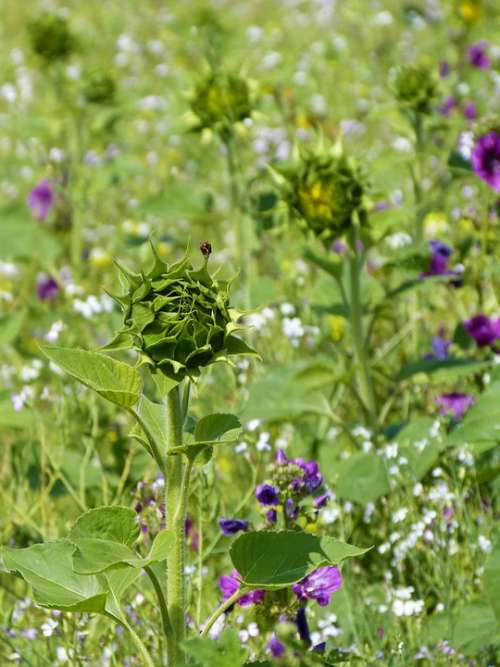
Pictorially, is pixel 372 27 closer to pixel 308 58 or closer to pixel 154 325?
pixel 308 58

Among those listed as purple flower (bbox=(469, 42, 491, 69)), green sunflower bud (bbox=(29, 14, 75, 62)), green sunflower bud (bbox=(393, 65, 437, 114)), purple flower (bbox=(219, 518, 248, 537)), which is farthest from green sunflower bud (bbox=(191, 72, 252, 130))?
purple flower (bbox=(469, 42, 491, 69))

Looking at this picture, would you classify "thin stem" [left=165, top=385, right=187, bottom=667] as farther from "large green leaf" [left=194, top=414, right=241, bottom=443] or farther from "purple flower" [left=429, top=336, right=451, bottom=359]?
"purple flower" [left=429, top=336, right=451, bottom=359]

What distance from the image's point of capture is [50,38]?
3594 millimetres

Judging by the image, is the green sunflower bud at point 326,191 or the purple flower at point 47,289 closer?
the green sunflower bud at point 326,191

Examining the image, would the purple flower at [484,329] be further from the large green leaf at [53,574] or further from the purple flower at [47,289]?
the purple flower at [47,289]

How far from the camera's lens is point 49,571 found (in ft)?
4.37

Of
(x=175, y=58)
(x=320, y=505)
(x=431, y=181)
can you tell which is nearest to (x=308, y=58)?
(x=175, y=58)

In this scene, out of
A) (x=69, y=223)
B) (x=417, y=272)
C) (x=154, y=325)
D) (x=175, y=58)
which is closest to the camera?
(x=154, y=325)

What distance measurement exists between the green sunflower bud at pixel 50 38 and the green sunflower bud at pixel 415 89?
53.6 inches

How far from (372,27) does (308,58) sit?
0.66 m


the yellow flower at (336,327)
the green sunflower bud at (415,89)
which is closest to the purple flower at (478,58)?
the green sunflower bud at (415,89)

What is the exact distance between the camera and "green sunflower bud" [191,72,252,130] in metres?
2.62

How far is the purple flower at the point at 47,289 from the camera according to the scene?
3.25 metres

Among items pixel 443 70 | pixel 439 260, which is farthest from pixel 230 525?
pixel 443 70
